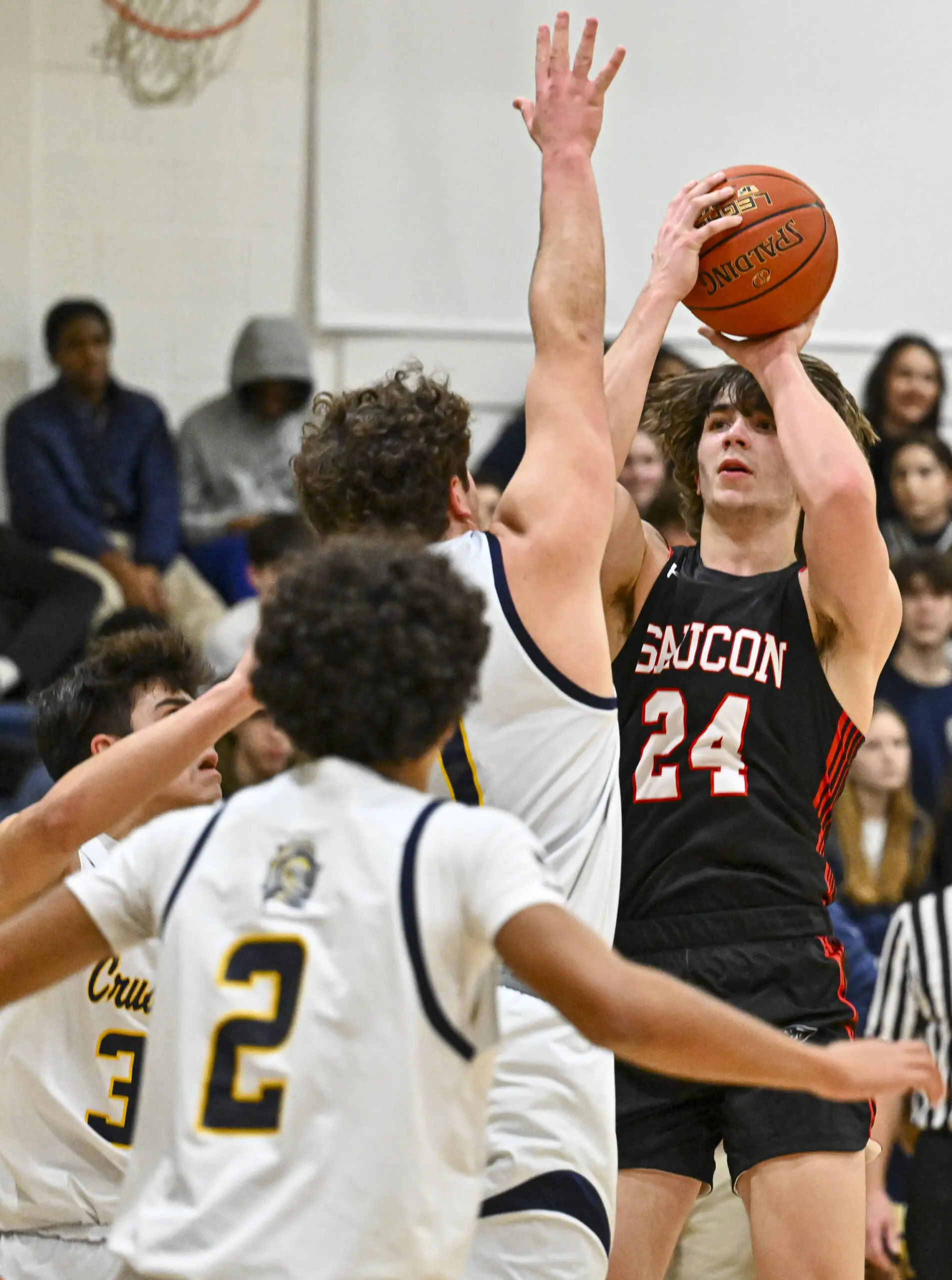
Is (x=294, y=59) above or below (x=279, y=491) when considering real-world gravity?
above

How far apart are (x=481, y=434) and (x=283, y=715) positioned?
704 centimetres

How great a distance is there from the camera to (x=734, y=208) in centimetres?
364

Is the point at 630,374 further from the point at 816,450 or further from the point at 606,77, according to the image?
the point at 606,77

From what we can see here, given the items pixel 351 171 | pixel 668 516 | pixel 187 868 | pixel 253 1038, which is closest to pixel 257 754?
pixel 668 516

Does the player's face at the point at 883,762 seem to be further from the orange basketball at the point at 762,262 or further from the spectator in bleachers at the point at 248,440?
the spectator in bleachers at the point at 248,440

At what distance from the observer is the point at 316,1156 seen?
2.07 m

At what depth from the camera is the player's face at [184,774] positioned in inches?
131

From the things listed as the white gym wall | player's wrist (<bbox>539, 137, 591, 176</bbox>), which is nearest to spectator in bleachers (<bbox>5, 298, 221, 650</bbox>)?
the white gym wall

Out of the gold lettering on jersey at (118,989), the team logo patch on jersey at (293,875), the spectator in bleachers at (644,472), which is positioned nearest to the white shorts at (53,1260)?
the gold lettering on jersey at (118,989)

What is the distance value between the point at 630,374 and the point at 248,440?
5.34 meters

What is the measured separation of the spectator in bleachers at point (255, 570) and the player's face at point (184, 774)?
3440mm

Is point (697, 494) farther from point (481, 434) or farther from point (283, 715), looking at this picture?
point (481, 434)

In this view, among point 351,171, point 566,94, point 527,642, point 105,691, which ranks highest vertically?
point 566,94

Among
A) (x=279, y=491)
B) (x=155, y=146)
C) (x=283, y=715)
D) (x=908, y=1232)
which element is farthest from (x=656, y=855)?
(x=155, y=146)
